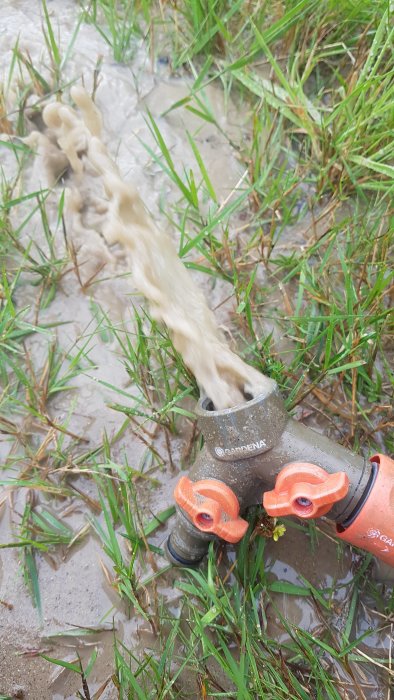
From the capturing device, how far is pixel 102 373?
80.1 inches

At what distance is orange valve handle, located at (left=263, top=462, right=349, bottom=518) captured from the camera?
1.45m

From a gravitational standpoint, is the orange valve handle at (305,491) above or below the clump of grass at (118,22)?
below

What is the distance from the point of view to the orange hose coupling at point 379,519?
4.87ft

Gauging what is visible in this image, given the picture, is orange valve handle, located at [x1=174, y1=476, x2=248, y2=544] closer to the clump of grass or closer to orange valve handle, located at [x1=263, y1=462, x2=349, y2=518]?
orange valve handle, located at [x1=263, y1=462, x2=349, y2=518]

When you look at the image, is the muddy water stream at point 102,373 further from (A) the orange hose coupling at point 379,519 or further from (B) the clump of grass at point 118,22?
(A) the orange hose coupling at point 379,519

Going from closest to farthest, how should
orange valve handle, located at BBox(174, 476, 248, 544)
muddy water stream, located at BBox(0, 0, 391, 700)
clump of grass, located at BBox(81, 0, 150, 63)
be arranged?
orange valve handle, located at BBox(174, 476, 248, 544)
muddy water stream, located at BBox(0, 0, 391, 700)
clump of grass, located at BBox(81, 0, 150, 63)

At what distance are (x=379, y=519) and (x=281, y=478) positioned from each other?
0.88 ft

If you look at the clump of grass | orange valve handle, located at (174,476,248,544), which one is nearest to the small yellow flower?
orange valve handle, located at (174,476,248,544)

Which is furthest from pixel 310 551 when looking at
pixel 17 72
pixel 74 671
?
pixel 17 72

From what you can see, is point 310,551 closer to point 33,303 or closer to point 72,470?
point 72,470

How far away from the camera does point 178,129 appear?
2400 mm

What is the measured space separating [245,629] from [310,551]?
332 millimetres

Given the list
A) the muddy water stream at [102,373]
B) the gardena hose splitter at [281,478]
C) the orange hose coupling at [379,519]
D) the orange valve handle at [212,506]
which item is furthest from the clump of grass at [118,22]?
the orange hose coupling at [379,519]

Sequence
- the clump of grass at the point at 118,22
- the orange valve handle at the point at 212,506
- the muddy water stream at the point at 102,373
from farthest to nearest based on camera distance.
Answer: the clump of grass at the point at 118,22, the muddy water stream at the point at 102,373, the orange valve handle at the point at 212,506
